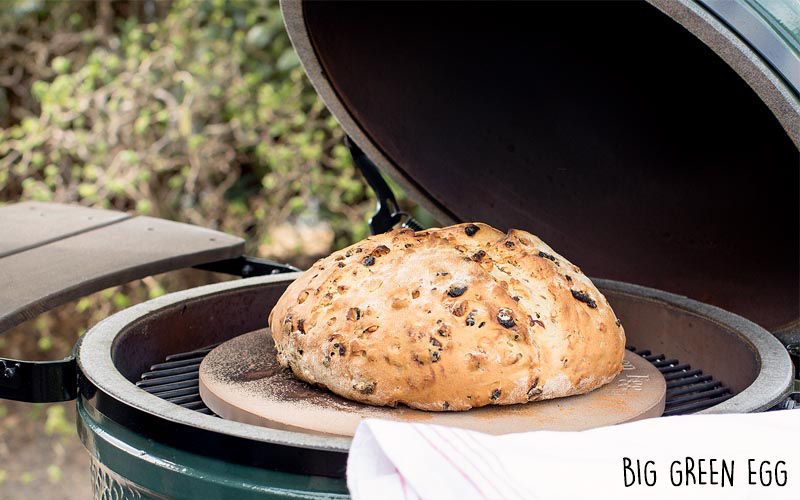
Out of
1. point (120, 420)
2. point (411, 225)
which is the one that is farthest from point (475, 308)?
point (411, 225)

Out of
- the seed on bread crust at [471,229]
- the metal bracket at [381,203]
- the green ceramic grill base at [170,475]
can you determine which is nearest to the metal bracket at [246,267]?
the metal bracket at [381,203]

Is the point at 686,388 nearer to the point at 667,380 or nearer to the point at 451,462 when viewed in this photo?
the point at 667,380

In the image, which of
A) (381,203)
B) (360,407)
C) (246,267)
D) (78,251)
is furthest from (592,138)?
(78,251)

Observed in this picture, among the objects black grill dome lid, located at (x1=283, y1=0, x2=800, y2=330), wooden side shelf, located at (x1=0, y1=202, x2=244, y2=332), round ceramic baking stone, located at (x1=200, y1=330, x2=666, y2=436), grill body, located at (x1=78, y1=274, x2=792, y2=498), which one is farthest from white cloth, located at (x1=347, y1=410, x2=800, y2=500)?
black grill dome lid, located at (x1=283, y1=0, x2=800, y2=330)

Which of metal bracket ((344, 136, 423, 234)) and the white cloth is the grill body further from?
metal bracket ((344, 136, 423, 234))

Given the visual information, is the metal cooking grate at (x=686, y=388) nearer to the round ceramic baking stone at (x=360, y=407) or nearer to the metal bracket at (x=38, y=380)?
the round ceramic baking stone at (x=360, y=407)
